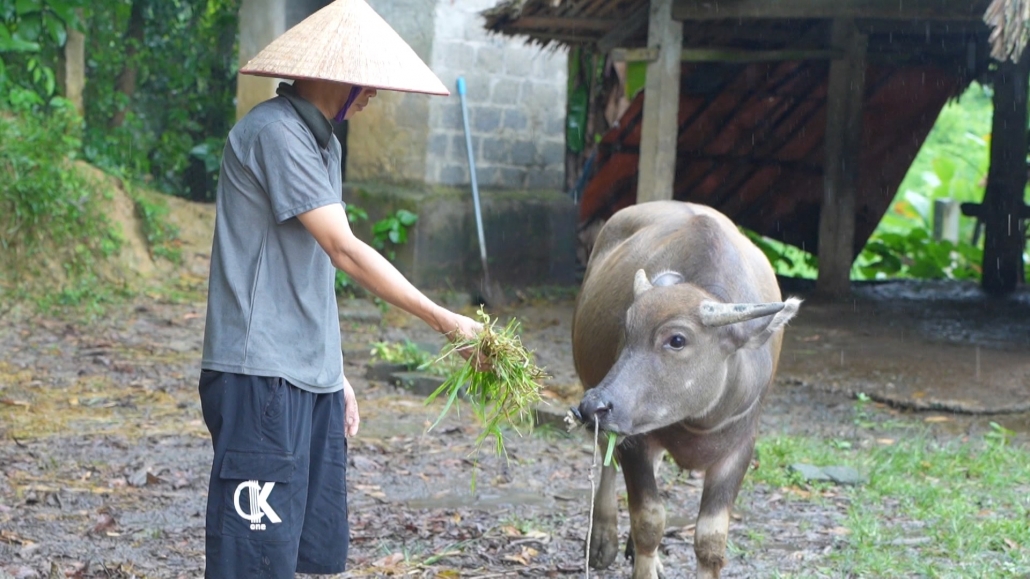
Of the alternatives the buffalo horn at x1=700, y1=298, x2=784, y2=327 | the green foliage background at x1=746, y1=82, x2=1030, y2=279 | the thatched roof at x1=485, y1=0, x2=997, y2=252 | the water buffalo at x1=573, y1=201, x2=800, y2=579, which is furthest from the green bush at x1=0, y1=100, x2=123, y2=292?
the buffalo horn at x1=700, y1=298, x2=784, y2=327

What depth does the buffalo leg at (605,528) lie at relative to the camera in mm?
4887

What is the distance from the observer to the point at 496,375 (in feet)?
11.5

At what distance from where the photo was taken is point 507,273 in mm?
11352

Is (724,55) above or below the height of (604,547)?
above

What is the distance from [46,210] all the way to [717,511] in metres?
6.99

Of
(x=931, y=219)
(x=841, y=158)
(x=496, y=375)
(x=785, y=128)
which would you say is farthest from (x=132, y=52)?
(x=931, y=219)

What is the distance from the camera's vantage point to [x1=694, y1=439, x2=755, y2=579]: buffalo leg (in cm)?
425

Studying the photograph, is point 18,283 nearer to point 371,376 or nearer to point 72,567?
point 371,376

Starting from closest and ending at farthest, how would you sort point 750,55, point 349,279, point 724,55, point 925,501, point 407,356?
1. point 925,501
2. point 407,356
3. point 724,55
4. point 750,55
5. point 349,279

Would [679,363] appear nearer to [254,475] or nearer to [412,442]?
[254,475]

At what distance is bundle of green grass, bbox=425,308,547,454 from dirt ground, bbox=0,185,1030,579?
1.88 ft

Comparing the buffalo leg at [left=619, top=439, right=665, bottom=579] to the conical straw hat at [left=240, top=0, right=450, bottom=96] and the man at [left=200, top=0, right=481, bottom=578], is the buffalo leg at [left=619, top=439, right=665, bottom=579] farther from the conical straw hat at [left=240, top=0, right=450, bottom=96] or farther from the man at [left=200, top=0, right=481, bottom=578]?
the conical straw hat at [left=240, top=0, right=450, bottom=96]

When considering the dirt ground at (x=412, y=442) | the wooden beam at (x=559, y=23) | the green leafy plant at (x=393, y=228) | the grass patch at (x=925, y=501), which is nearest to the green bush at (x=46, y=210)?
the dirt ground at (x=412, y=442)

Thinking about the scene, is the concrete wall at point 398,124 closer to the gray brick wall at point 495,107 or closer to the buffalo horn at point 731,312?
the gray brick wall at point 495,107
